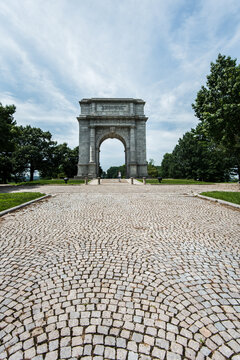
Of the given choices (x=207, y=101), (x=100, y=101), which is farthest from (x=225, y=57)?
(x=100, y=101)

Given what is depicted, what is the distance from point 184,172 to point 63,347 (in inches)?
2041

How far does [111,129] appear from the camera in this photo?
106 feet

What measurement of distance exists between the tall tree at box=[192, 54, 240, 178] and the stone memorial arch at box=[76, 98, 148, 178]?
16.5 metres

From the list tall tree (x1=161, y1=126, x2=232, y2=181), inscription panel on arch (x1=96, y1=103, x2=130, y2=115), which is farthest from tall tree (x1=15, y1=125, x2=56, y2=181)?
tall tree (x1=161, y1=126, x2=232, y2=181)

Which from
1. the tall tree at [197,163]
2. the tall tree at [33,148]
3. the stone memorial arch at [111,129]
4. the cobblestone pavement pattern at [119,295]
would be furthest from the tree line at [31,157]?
the cobblestone pavement pattern at [119,295]

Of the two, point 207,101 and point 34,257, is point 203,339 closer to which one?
point 34,257

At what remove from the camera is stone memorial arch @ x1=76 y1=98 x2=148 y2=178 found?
3200cm

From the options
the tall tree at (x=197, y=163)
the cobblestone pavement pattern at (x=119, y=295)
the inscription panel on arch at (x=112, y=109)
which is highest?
the inscription panel on arch at (x=112, y=109)

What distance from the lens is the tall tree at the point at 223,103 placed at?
520 inches

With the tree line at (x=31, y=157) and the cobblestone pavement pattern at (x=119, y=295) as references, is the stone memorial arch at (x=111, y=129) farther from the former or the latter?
the cobblestone pavement pattern at (x=119, y=295)

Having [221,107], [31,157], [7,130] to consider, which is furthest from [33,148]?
[221,107]

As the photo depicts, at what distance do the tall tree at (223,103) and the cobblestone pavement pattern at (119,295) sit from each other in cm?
1167

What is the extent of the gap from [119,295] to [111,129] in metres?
31.8

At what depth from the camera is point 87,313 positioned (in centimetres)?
199
